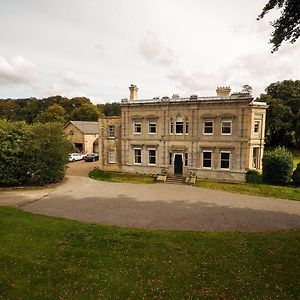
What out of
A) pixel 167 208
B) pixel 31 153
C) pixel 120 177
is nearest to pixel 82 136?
pixel 120 177

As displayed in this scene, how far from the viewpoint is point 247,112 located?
2905 cm

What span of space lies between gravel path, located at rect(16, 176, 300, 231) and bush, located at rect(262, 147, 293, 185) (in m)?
4.87

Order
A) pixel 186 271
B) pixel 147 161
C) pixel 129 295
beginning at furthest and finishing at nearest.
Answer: pixel 147 161 → pixel 186 271 → pixel 129 295

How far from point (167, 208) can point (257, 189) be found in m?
11.2

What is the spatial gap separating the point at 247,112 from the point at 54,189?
861 inches

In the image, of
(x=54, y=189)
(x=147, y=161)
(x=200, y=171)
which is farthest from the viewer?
(x=147, y=161)

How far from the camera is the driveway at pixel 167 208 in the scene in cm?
1772

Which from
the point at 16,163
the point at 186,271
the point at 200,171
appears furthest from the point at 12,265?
the point at 200,171

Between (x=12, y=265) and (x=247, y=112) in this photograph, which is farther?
(x=247, y=112)

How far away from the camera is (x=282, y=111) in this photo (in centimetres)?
5441

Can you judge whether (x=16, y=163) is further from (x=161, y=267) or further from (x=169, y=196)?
(x=161, y=267)

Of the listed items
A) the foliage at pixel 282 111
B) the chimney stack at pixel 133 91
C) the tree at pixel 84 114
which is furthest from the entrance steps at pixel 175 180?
the tree at pixel 84 114

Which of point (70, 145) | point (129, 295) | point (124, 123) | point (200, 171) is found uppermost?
point (124, 123)

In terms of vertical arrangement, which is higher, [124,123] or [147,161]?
[124,123]
